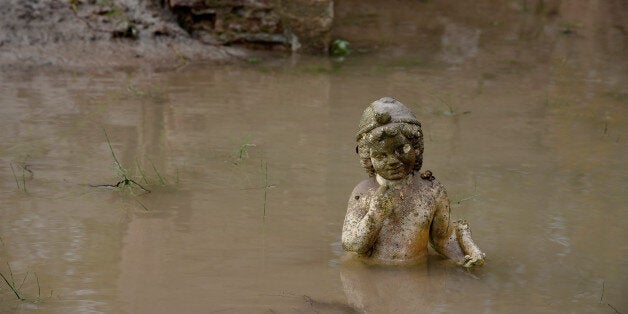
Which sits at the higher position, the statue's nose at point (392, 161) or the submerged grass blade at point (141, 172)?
the statue's nose at point (392, 161)

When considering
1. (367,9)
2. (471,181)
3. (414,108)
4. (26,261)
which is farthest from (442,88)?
(26,261)

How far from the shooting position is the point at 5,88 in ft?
24.9

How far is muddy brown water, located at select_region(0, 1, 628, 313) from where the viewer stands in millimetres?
4461

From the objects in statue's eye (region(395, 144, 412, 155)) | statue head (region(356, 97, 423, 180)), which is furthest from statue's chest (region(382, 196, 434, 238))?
statue's eye (region(395, 144, 412, 155))

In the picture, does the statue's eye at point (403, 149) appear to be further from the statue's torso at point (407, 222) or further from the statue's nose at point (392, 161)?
the statue's torso at point (407, 222)

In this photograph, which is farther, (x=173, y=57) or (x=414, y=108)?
(x=173, y=57)

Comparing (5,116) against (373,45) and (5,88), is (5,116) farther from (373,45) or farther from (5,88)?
(373,45)

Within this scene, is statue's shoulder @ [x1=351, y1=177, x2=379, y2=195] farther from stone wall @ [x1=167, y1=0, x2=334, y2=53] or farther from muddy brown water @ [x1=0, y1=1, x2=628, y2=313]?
stone wall @ [x1=167, y1=0, x2=334, y2=53]

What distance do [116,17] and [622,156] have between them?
16.4 feet

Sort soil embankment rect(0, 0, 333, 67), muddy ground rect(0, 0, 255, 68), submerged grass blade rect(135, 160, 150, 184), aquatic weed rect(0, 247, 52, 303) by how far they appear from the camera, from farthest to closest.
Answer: soil embankment rect(0, 0, 333, 67), muddy ground rect(0, 0, 255, 68), submerged grass blade rect(135, 160, 150, 184), aquatic weed rect(0, 247, 52, 303)

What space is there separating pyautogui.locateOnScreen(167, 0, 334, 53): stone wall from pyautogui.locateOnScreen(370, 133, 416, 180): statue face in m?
4.95

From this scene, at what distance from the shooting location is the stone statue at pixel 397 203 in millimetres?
4473

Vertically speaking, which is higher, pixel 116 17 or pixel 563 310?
pixel 116 17

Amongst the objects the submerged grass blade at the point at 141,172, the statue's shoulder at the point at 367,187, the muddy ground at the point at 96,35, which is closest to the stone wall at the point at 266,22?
the muddy ground at the point at 96,35
